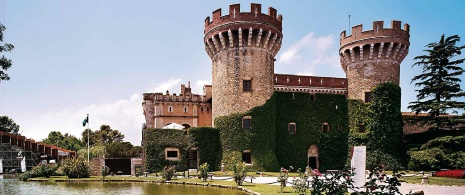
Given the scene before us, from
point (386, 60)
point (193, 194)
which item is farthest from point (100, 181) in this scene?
point (386, 60)

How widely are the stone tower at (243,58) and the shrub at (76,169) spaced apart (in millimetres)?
11399

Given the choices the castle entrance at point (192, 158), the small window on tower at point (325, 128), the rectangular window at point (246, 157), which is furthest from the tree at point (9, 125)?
the small window on tower at point (325, 128)

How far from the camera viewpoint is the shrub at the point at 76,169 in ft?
92.5

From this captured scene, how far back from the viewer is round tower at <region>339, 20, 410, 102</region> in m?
31.8

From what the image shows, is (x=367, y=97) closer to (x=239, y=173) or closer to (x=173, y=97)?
(x=239, y=173)

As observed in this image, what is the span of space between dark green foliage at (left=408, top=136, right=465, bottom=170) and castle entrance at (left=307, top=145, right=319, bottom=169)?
7374 mm

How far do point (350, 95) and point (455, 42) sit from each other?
361 inches

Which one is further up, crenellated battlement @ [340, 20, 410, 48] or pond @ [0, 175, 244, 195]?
crenellated battlement @ [340, 20, 410, 48]

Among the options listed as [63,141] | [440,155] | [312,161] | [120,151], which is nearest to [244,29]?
[312,161]

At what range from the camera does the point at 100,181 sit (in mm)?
26156

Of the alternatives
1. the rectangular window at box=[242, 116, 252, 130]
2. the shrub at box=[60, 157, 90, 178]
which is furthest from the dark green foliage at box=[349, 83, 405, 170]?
the shrub at box=[60, 157, 90, 178]

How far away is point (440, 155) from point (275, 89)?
1348cm

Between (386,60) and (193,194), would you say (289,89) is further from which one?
(193,194)

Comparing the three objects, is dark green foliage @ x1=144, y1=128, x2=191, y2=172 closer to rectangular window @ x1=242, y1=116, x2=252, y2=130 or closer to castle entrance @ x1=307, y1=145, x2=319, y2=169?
rectangular window @ x1=242, y1=116, x2=252, y2=130
